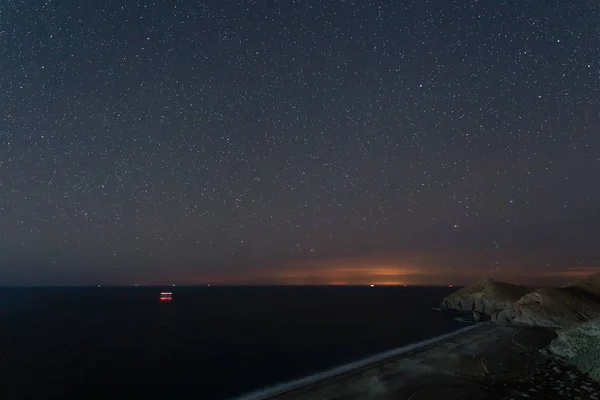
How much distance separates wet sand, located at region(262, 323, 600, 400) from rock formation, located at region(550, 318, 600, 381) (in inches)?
38.2

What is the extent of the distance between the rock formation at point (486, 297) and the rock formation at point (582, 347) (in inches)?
1587

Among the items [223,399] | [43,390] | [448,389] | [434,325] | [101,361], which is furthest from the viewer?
[434,325]

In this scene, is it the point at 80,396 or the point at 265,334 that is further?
the point at 265,334

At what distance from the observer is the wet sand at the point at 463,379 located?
954 inches

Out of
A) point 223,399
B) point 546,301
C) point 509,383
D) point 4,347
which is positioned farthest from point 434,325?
point 4,347

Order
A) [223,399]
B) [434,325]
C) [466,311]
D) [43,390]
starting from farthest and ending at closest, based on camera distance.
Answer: [466,311]
[434,325]
[43,390]
[223,399]

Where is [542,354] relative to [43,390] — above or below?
above

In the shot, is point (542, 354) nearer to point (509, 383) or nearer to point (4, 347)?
point (509, 383)

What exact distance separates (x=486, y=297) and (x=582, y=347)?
63413 mm

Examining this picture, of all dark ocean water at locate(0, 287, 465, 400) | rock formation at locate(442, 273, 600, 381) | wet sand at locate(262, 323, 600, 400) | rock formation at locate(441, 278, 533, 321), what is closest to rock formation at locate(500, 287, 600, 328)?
rock formation at locate(442, 273, 600, 381)

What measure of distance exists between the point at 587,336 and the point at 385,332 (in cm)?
3726

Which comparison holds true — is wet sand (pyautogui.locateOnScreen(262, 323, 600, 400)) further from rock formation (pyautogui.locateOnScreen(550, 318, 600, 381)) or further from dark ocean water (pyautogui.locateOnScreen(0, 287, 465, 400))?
dark ocean water (pyautogui.locateOnScreen(0, 287, 465, 400))

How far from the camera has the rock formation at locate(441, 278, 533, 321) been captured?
8381 centimetres

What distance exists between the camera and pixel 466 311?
9938 centimetres
